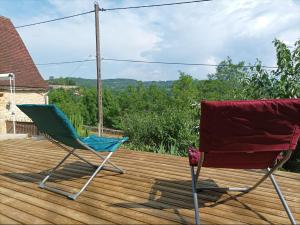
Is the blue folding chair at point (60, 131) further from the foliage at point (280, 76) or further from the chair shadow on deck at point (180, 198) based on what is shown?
the foliage at point (280, 76)

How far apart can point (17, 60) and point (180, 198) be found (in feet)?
49.4

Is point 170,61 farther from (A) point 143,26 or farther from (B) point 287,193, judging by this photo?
(B) point 287,193

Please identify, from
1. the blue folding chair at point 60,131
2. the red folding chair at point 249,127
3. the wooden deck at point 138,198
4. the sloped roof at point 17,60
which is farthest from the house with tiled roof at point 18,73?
the red folding chair at point 249,127

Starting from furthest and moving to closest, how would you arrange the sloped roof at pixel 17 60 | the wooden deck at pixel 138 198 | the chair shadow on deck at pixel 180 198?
the sloped roof at pixel 17 60 < the chair shadow on deck at pixel 180 198 < the wooden deck at pixel 138 198

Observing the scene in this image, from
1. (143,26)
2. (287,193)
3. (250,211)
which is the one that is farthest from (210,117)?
(143,26)

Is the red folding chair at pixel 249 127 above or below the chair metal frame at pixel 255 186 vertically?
above

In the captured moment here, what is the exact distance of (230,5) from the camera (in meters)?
12.7

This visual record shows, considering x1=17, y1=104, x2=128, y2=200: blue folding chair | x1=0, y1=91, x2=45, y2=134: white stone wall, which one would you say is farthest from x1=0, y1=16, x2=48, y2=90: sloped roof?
x1=17, y1=104, x2=128, y2=200: blue folding chair

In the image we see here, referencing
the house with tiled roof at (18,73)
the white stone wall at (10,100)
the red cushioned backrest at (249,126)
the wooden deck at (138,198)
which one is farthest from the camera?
the house with tiled roof at (18,73)

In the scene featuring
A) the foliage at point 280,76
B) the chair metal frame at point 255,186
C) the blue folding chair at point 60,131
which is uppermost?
the foliage at point 280,76

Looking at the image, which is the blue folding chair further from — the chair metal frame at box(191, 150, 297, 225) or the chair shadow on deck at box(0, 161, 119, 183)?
the chair metal frame at box(191, 150, 297, 225)

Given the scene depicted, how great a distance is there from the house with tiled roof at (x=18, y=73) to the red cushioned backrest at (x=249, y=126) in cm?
1269

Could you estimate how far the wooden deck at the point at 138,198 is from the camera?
2.82 m

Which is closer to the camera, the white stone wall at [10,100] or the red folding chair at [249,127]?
the red folding chair at [249,127]
